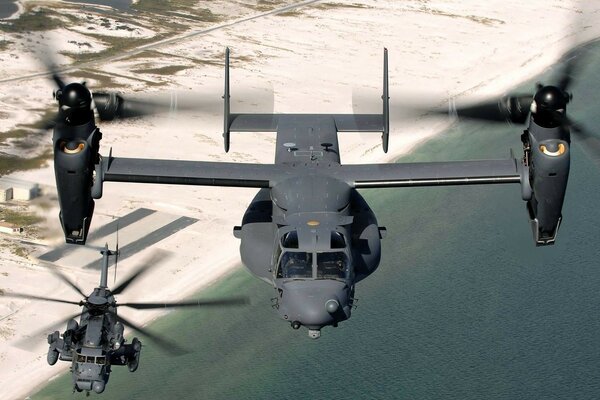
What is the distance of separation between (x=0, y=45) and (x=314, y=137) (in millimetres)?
61237

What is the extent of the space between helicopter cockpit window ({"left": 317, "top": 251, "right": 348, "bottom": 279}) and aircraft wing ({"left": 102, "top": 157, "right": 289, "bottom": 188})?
563 cm

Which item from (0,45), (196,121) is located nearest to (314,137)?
(196,121)

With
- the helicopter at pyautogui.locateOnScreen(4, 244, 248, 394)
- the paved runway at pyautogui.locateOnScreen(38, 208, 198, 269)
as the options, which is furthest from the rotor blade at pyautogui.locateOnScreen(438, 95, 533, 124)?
the paved runway at pyautogui.locateOnScreen(38, 208, 198, 269)

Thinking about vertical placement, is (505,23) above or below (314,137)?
below

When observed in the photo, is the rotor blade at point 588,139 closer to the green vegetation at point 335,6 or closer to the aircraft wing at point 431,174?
the aircraft wing at point 431,174

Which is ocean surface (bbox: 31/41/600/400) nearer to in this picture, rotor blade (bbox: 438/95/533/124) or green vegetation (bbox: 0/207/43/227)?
green vegetation (bbox: 0/207/43/227)

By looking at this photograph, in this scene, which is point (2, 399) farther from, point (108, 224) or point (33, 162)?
point (33, 162)

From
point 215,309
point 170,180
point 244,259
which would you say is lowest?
point 215,309

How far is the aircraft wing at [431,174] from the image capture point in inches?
1815

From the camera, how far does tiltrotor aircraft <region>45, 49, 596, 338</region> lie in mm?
41906

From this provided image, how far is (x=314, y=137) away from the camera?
5141 cm

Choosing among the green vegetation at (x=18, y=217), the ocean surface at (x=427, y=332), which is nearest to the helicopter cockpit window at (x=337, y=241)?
the ocean surface at (x=427, y=332)

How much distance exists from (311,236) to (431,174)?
7.45 metres

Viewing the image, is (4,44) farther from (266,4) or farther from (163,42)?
(266,4)
